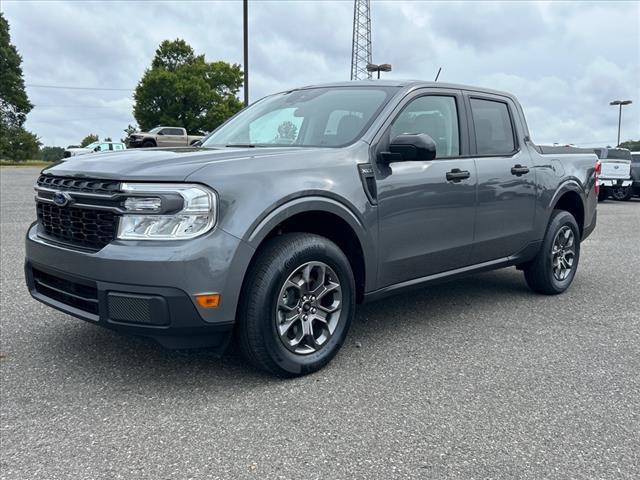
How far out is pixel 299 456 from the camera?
2535 millimetres

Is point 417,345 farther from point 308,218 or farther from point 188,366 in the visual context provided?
point 188,366

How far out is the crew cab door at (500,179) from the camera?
14.8 feet

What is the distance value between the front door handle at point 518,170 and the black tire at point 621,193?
54.1ft

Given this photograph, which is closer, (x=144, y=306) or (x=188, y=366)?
(x=144, y=306)

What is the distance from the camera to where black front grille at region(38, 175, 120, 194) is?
2980mm

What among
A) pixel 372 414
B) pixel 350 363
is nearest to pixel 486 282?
pixel 350 363

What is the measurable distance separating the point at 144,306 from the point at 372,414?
1.24 m

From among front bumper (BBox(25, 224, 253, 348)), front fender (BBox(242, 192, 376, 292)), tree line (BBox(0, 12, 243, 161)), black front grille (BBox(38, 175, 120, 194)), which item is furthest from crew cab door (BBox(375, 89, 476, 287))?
tree line (BBox(0, 12, 243, 161))

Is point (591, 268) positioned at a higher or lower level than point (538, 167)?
lower

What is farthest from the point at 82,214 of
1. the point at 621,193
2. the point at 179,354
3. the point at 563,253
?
the point at 621,193

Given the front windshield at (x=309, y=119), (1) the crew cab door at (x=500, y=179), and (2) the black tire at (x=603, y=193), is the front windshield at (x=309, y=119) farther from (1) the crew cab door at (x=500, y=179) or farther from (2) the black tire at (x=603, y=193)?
(2) the black tire at (x=603, y=193)

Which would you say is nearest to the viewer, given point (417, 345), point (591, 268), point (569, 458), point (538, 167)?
point (569, 458)

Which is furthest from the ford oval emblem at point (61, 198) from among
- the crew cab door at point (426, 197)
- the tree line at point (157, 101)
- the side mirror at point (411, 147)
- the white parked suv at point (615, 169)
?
the tree line at point (157, 101)

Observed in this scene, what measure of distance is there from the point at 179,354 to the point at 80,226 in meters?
1.07
